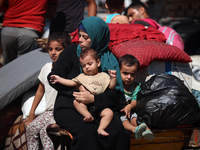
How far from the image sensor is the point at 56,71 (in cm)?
285

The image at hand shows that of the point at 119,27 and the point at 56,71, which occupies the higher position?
the point at 119,27

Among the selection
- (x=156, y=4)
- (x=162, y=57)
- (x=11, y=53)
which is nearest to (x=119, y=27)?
(x=162, y=57)

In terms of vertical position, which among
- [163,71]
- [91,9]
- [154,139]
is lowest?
[154,139]

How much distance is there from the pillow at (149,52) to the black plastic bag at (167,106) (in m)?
0.36

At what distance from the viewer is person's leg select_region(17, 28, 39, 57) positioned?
4.31m

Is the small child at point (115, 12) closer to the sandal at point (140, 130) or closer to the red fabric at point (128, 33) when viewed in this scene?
the red fabric at point (128, 33)

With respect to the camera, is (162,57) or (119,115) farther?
(162,57)

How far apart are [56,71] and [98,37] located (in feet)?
1.83

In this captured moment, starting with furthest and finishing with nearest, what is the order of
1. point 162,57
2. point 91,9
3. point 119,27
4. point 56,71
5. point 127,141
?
point 91,9 < point 119,27 < point 162,57 < point 56,71 < point 127,141

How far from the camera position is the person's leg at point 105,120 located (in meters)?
2.59

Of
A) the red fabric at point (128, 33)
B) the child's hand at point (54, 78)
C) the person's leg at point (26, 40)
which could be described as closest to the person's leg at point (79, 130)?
the child's hand at point (54, 78)

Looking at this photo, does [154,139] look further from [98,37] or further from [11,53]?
[11,53]

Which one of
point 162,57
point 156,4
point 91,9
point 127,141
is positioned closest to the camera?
point 127,141

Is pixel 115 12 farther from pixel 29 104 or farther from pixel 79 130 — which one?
pixel 79 130
